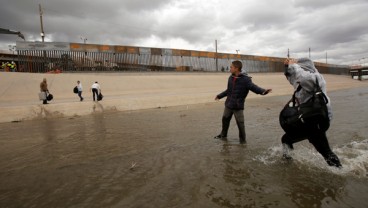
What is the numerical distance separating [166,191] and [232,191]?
2.70 feet

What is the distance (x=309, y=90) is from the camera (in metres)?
3.69

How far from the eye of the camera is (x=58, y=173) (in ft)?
14.0

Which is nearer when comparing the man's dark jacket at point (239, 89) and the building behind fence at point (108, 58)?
the man's dark jacket at point (239, 89)

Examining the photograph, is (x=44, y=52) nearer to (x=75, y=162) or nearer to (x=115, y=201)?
(x=75, y=162)

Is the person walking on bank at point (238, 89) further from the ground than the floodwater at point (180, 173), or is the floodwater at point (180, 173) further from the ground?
the person walking on bank at point (238, 89)

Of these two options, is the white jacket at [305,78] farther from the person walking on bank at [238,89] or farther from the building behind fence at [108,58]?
the building behind fence at [108,58]

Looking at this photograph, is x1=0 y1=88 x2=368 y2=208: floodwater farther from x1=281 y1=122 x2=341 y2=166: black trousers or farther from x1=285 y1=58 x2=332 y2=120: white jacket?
x1=285 y1=58 x2=332 y2=120: white jacket

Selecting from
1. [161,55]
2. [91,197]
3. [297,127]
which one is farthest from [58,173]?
[161,55]

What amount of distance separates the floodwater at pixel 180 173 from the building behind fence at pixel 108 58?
24.7m

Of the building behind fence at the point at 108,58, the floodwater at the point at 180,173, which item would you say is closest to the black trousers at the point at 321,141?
the floodwater at the point at 180,173

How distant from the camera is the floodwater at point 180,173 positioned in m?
3.22

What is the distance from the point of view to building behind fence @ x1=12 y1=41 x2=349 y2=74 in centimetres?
2842

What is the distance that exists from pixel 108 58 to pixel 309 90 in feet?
103

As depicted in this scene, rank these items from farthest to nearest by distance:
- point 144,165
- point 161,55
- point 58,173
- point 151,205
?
point 161,55, point 144,165, point 58,173, point 151,205
